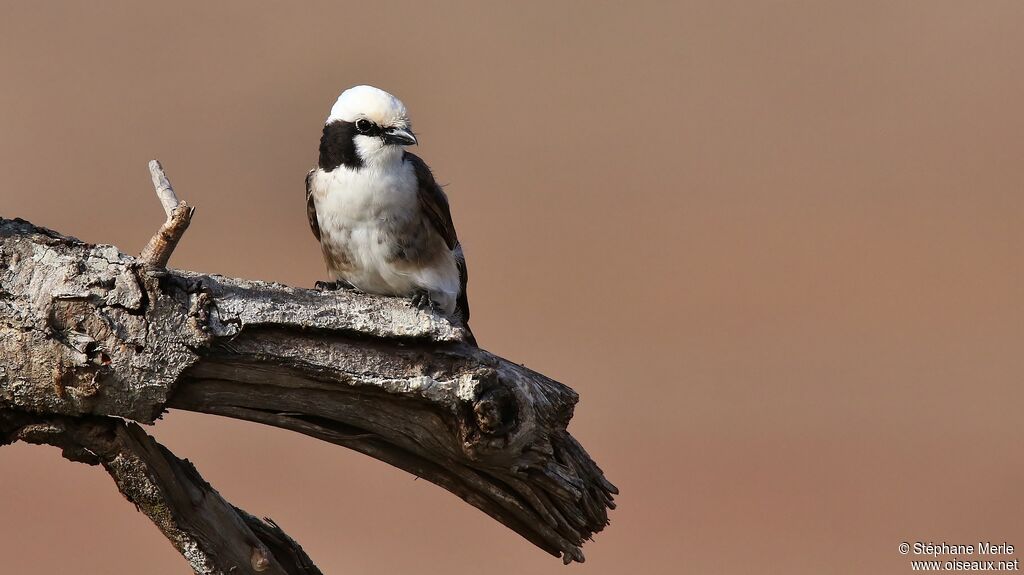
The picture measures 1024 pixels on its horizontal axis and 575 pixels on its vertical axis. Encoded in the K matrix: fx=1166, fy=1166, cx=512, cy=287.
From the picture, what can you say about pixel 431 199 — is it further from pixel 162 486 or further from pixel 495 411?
pixel 162 486

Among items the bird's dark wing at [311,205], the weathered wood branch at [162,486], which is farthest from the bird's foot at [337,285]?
the weathered wood branch at [162,486]

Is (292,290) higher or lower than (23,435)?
higher

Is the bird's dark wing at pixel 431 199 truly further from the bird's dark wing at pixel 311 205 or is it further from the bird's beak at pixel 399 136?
the bird's dark wing at pixel 311 205

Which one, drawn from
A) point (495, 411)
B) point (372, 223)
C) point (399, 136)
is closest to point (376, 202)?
point (372, 223)

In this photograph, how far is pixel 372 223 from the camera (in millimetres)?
5480

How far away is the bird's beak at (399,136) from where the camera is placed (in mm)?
5398

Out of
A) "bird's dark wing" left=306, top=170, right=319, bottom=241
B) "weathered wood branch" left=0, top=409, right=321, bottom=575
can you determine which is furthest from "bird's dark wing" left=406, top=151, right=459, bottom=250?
"weathered wood branch" left=0, top=409, right=321, bottom=575

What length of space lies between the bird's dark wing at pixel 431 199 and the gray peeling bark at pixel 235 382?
1386 mm

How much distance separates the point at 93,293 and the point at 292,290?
2.26ft

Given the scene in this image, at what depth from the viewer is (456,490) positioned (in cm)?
464

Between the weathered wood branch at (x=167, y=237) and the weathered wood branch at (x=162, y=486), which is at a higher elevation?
the weathered wood branch at (x=167, y=237)

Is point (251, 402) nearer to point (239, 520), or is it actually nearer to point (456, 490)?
point (239, 520)

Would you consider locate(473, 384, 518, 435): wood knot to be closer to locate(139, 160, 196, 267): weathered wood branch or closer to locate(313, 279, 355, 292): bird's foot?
locate(139, 160, 196, 267): weathered wood branch

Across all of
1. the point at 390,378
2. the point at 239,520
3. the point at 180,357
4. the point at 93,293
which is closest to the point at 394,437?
the point at 390,378
